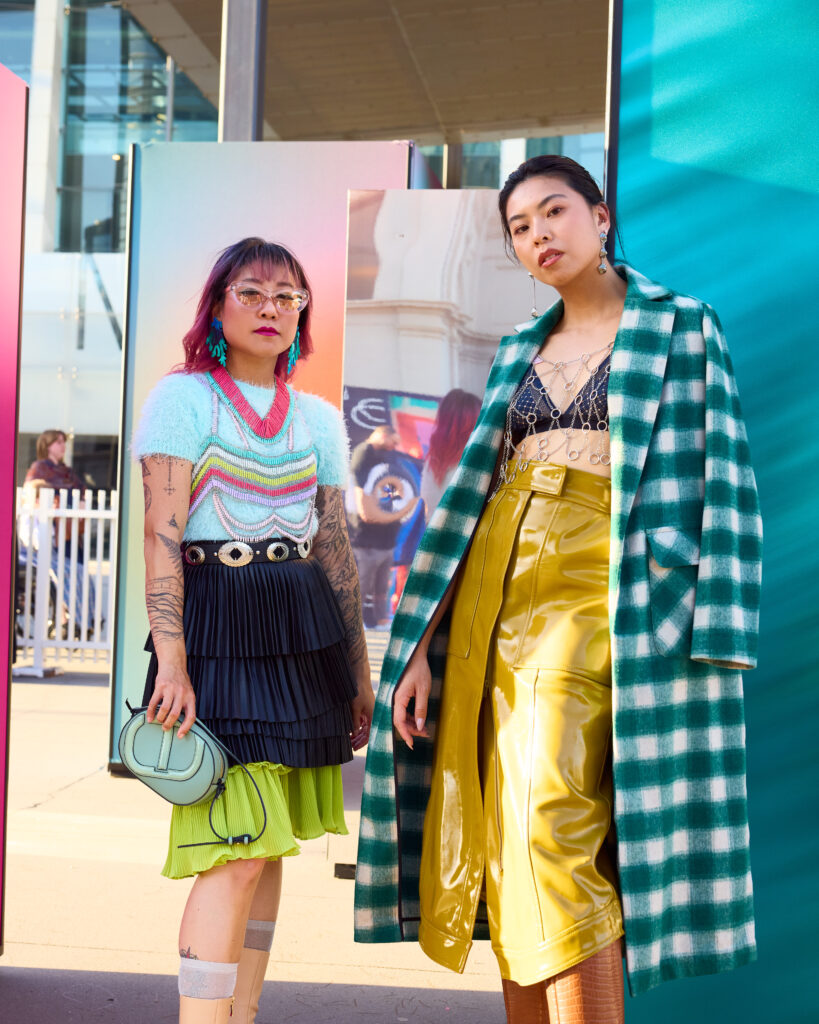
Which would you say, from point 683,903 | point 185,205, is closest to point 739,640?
point 683,903

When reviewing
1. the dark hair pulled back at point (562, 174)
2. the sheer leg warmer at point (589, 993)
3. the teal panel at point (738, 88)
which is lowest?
the sheer leg warmer at point (589, 993)

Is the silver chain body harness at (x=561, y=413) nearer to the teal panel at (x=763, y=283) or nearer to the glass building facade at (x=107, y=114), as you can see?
the teal panel at (x=763, y=283)

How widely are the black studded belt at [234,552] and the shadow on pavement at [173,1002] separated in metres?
1.44

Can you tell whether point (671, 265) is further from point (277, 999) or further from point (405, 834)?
point (277, 999)

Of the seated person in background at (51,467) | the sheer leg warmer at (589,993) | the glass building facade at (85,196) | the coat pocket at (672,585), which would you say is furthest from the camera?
the glass building facade at (85,196)

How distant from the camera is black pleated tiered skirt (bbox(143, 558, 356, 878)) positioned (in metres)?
2.41

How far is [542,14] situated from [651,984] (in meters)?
9.03

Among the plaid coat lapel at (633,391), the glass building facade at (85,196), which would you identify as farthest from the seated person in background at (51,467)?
the plaid coat lapel at (633,391)

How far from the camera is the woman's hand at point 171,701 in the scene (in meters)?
2.35

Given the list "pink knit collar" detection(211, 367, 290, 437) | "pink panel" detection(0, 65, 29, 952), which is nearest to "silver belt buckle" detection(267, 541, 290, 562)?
"pink knit collar" detection(211, 367, 290, 437)

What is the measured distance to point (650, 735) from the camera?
220 cm

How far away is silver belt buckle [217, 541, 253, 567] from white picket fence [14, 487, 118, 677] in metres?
7.09

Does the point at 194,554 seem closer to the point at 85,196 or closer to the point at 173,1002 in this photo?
the point at 173,1002

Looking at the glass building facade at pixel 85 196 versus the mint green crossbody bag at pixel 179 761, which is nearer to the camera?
the mint green crossbody bag at pixel 179 761
